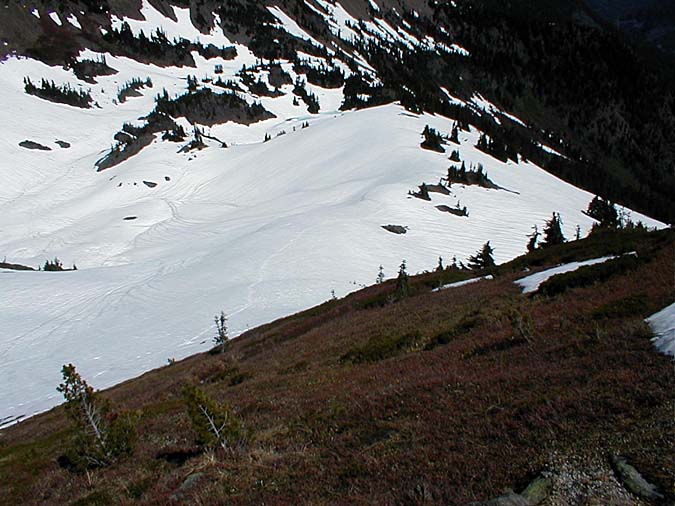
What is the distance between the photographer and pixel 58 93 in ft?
322

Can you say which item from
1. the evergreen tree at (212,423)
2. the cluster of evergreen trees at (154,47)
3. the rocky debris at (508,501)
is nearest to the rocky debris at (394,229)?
the evergreen tree at (212,423)

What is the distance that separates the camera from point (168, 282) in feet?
112

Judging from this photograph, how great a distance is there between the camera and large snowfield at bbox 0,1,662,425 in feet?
90.6

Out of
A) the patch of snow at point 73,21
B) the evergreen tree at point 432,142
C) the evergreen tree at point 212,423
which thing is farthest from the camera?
the patch of snow at point 73,21

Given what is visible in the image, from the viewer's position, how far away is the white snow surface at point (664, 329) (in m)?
6.54

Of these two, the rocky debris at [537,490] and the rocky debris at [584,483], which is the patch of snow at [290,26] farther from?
the rocky debris at [537,490]

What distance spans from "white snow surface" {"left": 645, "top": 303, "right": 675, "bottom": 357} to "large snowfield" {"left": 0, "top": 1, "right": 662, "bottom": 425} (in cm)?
2211

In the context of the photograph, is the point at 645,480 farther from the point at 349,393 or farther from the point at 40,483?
the point at 40,483

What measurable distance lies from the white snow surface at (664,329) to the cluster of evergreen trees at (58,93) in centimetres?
11409

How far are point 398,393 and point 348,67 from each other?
476ft

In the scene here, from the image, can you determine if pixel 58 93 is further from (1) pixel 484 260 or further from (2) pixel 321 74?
(1) pixel 484 260

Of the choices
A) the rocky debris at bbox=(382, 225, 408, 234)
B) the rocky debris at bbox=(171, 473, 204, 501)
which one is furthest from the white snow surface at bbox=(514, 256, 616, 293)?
the rocky debris at bbox=(382, 225, 408, 234)

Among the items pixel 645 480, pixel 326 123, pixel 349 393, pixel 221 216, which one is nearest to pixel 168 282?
pixel 221 216

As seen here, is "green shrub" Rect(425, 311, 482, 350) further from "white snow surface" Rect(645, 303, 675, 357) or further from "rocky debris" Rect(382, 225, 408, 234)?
"rocky debris" Rect(382, 225, 408, 234)
